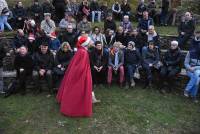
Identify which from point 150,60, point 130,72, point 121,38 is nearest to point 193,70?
point 150,60

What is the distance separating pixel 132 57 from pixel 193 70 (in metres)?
1.92

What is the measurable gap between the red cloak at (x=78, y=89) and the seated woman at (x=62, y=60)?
1528 millimetres

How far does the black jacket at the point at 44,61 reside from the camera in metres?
12.2

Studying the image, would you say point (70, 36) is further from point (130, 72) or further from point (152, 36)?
point (152, 36)

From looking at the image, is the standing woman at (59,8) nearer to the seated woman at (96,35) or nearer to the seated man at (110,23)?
the seated man at (110,23)

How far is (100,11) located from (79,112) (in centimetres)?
817

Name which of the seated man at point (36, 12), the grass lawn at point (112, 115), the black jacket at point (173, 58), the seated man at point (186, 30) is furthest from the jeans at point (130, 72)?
the seated man at point (36, 12)

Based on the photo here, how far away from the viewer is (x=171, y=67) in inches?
492

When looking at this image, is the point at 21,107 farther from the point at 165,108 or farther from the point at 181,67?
the point at 181,67

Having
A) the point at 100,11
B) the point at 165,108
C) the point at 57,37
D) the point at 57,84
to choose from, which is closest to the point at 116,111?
the point at 165,108

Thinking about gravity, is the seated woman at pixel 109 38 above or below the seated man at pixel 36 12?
below

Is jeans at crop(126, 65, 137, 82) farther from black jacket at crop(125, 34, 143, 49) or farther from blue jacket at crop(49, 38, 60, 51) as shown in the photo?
blue jacket at crop(49, 38, 60, 51)

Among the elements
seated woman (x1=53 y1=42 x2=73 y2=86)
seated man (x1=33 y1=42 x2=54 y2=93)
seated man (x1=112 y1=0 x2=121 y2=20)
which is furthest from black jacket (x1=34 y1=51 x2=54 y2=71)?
seated man (x1=112 y1=0 x2=121 y2=20)

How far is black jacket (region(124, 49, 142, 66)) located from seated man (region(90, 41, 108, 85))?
2.14 feet
